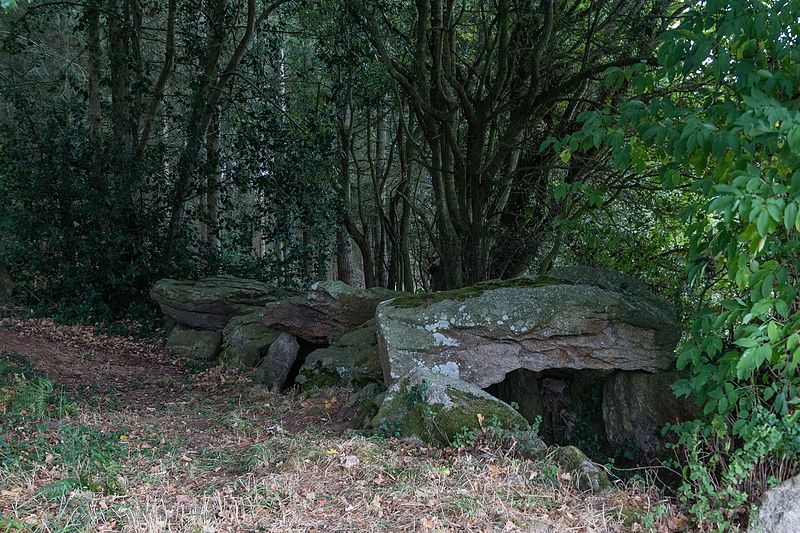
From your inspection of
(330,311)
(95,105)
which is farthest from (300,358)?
(95,105)

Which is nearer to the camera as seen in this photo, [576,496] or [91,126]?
[576,496]

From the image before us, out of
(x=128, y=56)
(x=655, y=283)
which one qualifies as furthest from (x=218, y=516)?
(x=128, y=56)

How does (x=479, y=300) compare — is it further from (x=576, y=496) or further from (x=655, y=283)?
(x=655, y=283)

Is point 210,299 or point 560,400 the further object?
point 210,299

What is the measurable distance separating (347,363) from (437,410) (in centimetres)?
260

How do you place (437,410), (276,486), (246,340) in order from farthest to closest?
(246,340), (437,410), (276,486)

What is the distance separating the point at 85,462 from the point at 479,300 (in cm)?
364

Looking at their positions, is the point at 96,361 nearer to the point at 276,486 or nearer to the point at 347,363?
the point at 347,363

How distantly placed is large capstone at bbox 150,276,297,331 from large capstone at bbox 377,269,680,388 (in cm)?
444

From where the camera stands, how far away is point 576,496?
3.95 meters

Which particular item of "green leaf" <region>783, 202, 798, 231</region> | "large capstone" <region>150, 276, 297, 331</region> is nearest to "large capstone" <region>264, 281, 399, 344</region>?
"large capstone" <region>150, 276, 297, 331</region>

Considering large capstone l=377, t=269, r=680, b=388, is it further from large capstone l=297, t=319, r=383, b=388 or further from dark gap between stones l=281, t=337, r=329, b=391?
dark gap between stones l=281, t=337, r=329, b=391

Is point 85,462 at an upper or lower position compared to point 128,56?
lower

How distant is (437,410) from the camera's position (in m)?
4.94
